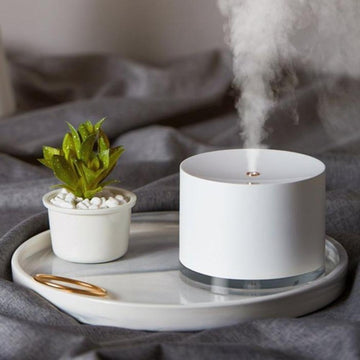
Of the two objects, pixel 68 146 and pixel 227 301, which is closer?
pixel 227 301

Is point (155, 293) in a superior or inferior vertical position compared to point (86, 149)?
inferior

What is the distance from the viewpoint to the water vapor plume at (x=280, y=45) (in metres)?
0.90

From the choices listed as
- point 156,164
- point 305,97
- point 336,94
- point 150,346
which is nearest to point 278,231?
point 150,346

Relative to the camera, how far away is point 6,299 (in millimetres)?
750

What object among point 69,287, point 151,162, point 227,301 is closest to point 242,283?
point 227,301

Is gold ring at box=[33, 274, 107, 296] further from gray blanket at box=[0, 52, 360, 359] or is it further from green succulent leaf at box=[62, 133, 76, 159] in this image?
green succulent leaf at box=[62, 133, 76, 159]

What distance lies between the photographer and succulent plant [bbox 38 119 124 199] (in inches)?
32.1

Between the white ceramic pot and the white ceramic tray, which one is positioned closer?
the white ceramic tray

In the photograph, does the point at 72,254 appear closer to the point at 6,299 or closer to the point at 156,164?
the point at 6,299

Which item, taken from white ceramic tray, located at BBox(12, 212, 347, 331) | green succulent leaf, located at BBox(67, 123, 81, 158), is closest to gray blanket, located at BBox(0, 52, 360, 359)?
white ceramic tray, located at BBox(12, 212, 347, 331)

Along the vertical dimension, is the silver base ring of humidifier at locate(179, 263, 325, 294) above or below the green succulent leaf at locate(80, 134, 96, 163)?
below

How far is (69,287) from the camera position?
752 millimetres

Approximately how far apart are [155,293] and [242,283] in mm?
75

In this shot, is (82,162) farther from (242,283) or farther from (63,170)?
(242,283)
